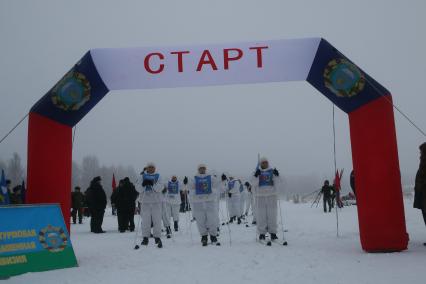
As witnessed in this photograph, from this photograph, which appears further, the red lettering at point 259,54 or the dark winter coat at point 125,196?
the dark winter coat at point 125,196

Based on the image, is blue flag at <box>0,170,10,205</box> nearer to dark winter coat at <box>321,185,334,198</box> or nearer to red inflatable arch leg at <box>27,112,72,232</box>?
red inflatable arch leg at <box>27,112,72,232</box>

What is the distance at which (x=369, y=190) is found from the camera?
7574mm

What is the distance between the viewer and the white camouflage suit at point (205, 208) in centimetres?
952

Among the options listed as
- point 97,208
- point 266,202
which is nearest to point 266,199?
point 266,202

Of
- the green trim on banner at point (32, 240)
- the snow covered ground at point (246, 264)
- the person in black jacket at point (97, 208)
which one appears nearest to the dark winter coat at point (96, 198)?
the person in black jacket at point (97, 208)

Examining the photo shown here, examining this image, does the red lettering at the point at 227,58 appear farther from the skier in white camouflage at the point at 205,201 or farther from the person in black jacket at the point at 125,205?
the person in black jacket at the point at 125,205

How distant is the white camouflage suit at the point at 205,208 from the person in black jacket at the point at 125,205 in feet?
15.2

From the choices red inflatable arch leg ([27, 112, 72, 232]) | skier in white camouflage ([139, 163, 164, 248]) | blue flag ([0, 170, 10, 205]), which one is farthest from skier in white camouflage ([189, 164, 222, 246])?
blue flag ([0, 170, 10, 205])

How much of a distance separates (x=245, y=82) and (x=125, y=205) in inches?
291

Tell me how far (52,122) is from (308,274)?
5.51m

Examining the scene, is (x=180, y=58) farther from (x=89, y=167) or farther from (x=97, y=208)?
(x=89, y=167)

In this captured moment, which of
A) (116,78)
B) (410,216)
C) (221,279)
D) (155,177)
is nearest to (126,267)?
(221,279)

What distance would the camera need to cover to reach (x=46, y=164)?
25.5ft

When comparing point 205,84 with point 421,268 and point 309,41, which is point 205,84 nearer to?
point 309,41
